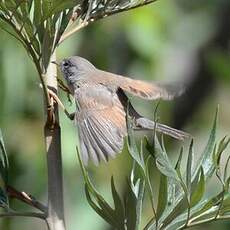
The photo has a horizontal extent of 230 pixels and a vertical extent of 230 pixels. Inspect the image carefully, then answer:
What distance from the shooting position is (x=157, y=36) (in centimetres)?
307

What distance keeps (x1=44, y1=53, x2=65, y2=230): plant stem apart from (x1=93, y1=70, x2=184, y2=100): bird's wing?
41 cm

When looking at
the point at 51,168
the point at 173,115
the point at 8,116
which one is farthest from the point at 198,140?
the point at 51,168

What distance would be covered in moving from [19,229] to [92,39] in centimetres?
66

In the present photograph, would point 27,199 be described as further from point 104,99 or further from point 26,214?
point 104,99

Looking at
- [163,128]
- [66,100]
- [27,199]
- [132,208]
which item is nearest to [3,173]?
[27,199]

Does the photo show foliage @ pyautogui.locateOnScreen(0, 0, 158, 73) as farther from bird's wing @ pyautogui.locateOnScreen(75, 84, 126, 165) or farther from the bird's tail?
the bird's tail

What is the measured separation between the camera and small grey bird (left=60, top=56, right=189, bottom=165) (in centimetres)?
153

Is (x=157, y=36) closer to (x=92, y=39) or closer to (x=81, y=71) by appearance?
(x=92, y=39)

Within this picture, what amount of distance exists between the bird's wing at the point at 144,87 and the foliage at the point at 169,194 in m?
0.35

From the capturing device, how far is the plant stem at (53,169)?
132 centimetres

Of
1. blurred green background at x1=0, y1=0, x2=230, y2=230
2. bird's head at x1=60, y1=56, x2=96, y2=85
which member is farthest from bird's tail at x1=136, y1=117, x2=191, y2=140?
blurred green background at x1=0, y1=0, x2=230, y2=230

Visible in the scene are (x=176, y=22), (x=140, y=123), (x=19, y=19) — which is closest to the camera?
(x=19, y=19)

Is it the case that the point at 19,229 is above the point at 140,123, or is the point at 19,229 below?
below

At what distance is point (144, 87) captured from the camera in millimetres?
1776
